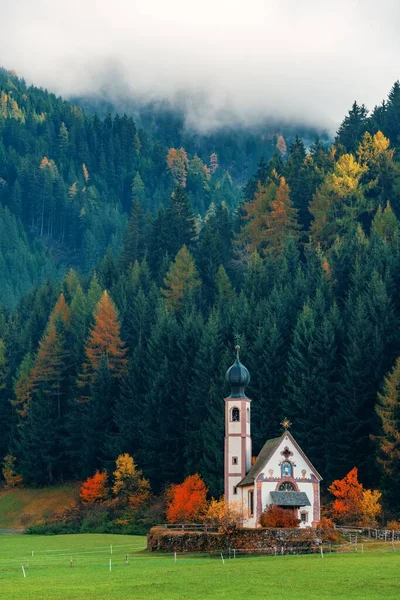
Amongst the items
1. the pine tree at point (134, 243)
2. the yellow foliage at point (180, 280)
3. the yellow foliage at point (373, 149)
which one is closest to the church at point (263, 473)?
the yellow foliage at point (180, 280)

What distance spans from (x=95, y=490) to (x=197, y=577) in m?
57.1

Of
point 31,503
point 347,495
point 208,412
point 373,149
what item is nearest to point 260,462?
point 347,495

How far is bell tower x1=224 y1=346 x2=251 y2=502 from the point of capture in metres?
87.8

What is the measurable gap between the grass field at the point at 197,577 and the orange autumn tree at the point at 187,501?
694 inches

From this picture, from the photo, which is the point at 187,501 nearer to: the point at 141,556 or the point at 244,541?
the point at 244,541

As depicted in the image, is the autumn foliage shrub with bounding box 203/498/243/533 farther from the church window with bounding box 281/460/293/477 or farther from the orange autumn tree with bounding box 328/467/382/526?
the orange autumn tree with bounding box 328/467/382/526

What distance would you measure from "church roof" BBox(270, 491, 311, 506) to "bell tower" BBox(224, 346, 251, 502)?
3.69 meters

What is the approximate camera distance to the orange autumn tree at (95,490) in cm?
11288

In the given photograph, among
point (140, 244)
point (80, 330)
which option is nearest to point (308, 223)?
point (140, 244)

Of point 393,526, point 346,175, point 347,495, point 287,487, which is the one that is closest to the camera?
point 393,526

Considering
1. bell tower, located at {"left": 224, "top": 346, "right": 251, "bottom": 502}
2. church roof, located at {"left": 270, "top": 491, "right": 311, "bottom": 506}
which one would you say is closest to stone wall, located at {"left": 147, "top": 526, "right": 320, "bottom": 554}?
church roof, located at {"left": 270, "top": 491, "right": 311, "bottom": 506}

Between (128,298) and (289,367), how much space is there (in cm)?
3926

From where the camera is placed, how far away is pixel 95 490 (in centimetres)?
11294

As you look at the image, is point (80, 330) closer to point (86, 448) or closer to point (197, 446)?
point (86, 448)
